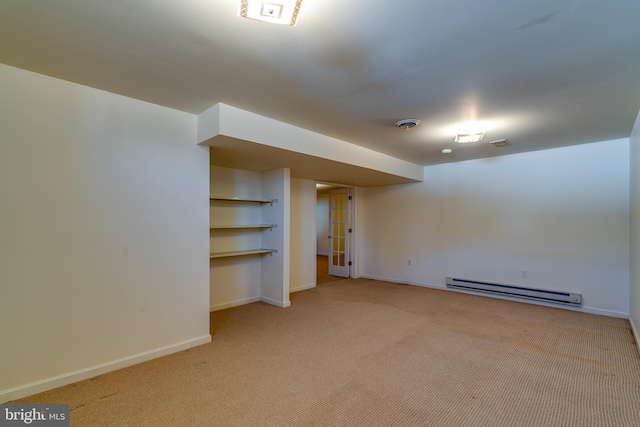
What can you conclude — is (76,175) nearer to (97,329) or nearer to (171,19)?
(97,329)

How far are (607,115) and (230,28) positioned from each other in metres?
3.66

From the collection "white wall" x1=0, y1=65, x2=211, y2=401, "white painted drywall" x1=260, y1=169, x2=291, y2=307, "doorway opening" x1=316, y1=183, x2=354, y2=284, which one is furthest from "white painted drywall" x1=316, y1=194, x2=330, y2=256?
"white wall" x1=0, y1=65, x2=211, y2=401

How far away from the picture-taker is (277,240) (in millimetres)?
4469

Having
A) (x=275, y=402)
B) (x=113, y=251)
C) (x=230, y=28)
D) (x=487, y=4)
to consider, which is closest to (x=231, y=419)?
Result: (x=275, y=402)

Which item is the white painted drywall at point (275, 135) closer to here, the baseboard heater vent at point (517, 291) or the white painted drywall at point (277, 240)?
the white painted drywall at point (277, 240)

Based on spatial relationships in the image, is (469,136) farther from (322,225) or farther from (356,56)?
(322,225)

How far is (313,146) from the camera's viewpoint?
3.52 meters

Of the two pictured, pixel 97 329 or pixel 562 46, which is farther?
pixel 97 329

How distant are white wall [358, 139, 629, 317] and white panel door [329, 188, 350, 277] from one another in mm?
723

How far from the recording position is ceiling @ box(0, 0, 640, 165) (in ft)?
5.00

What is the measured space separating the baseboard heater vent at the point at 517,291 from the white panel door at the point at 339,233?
229 cm

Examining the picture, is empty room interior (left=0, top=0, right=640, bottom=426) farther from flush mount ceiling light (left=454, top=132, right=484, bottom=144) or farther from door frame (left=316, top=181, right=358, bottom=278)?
door frame (left=316, top=181, right=358, bottom=278)
